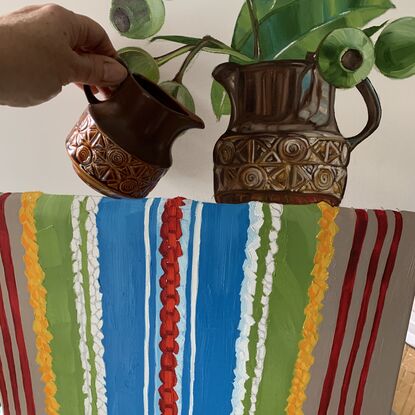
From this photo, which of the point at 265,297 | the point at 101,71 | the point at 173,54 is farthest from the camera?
the point at 173,54

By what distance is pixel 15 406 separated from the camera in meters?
0.47

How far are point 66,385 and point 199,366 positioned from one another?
126mm

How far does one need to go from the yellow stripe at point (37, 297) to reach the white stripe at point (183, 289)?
0.37 feet

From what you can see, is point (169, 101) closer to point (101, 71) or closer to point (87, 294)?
point (101, 71)

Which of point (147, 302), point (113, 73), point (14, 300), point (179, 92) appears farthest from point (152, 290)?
point (179, 92)

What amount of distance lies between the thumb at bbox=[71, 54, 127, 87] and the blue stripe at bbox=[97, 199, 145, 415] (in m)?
0.16

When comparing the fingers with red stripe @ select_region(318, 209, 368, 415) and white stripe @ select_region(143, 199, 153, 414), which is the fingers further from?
red stripe @ select_region(318, 209, 368, 415)

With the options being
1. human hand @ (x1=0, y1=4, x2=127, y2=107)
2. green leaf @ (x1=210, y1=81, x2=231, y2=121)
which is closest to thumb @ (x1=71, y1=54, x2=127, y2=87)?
human hand @ (x1=0, y1=4, x2=127, y2=107)

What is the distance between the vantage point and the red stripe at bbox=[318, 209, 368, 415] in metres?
0.38

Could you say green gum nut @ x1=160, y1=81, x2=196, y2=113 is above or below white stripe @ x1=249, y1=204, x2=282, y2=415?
above

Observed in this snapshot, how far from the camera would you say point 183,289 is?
390 mm

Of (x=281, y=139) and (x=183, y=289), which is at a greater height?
(x=281, y=139)

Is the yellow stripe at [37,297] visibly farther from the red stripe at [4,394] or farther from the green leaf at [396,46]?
the green leaf at [396,46]

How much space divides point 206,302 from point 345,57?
0.83 ft
